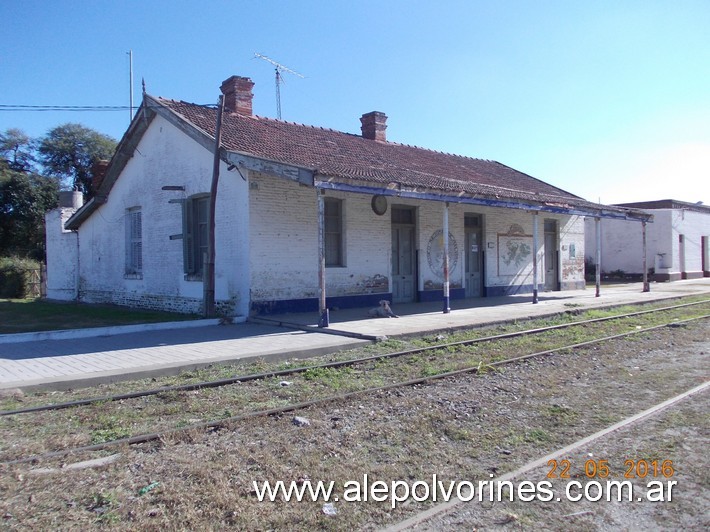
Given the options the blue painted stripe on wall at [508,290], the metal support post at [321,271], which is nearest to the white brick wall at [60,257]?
the metal support post at [321,271]

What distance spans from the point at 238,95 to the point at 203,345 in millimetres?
9508

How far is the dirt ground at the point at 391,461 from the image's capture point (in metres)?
3.62

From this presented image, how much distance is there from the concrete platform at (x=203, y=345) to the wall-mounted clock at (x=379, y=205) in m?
2.84

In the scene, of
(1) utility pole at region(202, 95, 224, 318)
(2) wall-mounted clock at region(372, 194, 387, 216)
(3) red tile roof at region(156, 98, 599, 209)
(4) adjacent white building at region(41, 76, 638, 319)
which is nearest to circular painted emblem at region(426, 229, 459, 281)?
(4) adjacent white building at region(41, 76, 638, 319)

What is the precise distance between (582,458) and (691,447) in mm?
1030

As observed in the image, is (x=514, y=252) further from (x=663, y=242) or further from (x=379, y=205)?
(x=663, y=242)

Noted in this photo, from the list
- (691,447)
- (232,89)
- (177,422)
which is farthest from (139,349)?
(232,89)

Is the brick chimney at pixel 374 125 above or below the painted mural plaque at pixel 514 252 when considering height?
above

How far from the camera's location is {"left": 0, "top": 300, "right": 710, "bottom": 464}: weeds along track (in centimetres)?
508

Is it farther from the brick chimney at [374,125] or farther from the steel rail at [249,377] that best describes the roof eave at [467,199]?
the brick chimney at [374,125]

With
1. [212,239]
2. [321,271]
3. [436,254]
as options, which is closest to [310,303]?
[212,239]

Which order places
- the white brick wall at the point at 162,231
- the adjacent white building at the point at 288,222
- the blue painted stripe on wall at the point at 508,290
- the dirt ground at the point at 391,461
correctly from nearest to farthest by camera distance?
the dirt ground at the point at 391,461, the adjacent white building at the point at 288,222, the white brick wall at the point at 162,231, the blue painted stripe on wall at the point at 508,290

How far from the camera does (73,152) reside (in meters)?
Answer: 41.3

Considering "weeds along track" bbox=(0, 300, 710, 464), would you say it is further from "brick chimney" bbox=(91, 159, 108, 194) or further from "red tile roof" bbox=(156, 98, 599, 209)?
"brick chimney" bbox=(91, 159, 108, 194)
